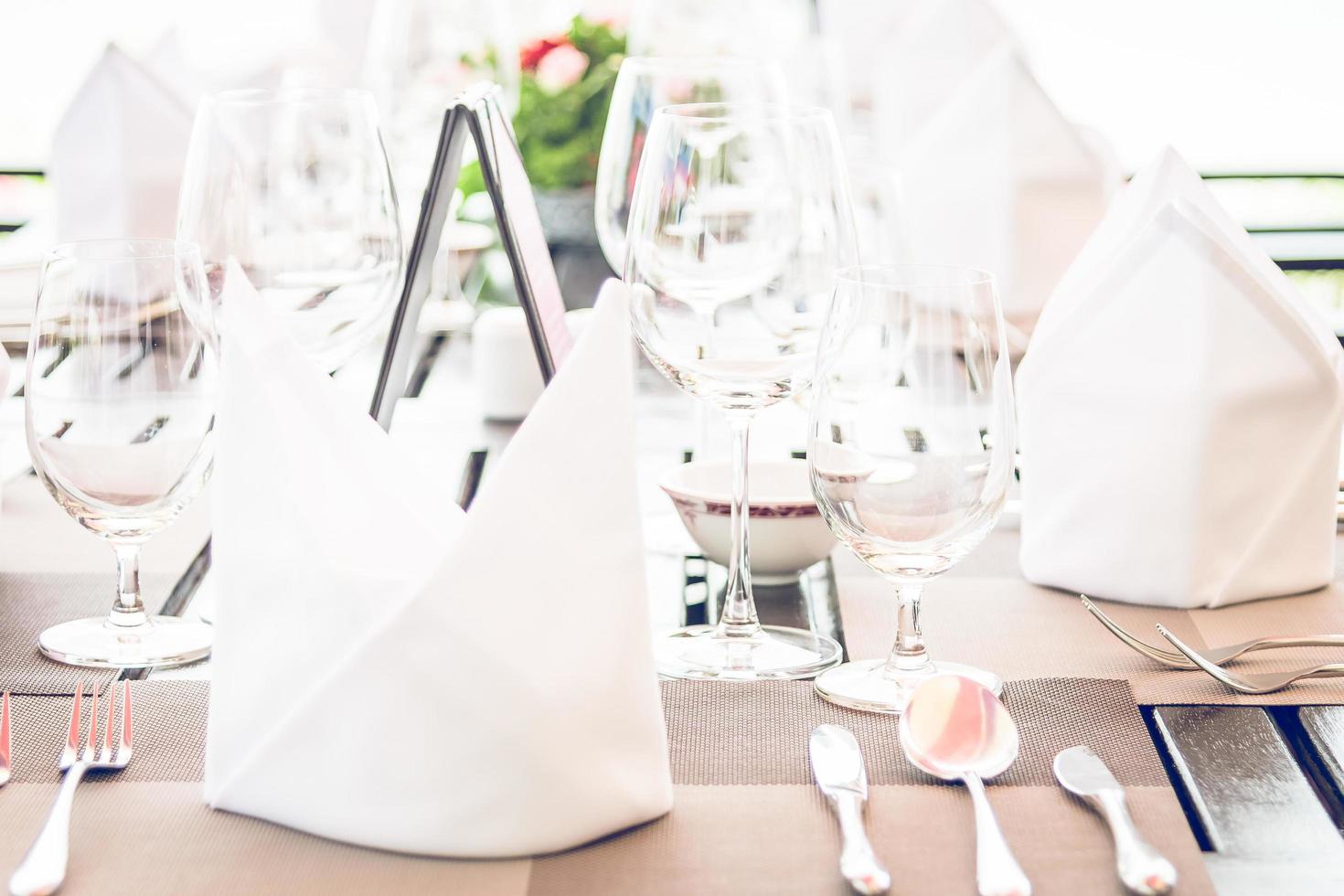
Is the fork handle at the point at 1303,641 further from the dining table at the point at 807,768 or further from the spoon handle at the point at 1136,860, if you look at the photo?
the spoon handle at the point at 1136,860

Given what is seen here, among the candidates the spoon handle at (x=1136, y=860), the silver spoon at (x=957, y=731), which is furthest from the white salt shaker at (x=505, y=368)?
the spoon handle at (x=1136, y=860)

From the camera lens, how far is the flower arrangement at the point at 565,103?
2127 millimetres

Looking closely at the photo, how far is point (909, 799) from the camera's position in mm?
731

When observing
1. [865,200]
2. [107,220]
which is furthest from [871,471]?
[107,220]

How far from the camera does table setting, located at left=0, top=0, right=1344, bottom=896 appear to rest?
67cm

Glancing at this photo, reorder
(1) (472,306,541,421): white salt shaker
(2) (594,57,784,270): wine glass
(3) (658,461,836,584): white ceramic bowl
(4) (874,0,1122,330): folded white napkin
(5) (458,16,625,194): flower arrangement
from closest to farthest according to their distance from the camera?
(3) (658,461,836,584): white ceramic bowl, (2) (594,57,784,270): wine glass, (1) (472,306,541,421): white salt shaker, (4) (874,0,1122,330): folded white napkin, (5) (458,16,625,194): flower arrangement

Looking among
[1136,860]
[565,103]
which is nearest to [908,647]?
[1136,860]

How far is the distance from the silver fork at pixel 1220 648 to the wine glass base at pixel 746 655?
17 cm

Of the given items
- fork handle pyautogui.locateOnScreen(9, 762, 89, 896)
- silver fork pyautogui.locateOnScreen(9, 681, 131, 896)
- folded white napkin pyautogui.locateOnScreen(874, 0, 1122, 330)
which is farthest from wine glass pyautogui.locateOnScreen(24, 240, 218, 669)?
folded white napkin pyautogui.locateOnScreen(874, 0, 1122, 330)

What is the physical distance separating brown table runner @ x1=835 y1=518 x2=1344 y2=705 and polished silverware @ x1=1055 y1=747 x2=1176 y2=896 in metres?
0.13

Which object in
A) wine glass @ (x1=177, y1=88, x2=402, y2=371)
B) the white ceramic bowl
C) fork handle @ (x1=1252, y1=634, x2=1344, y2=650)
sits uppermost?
wine glass @ (x1=177, y1=88, x2=402, y2=371)

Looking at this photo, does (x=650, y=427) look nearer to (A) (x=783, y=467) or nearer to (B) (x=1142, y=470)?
(A) (x=783, y=467)

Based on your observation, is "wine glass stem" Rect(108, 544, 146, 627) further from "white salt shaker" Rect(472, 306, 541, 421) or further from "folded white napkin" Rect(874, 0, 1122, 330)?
"folded white napkin" Rect(874, 0, 1122, 330)

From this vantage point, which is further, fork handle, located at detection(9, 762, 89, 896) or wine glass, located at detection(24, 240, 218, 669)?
wine glass, located at detection(24, 240, 218, 669)
